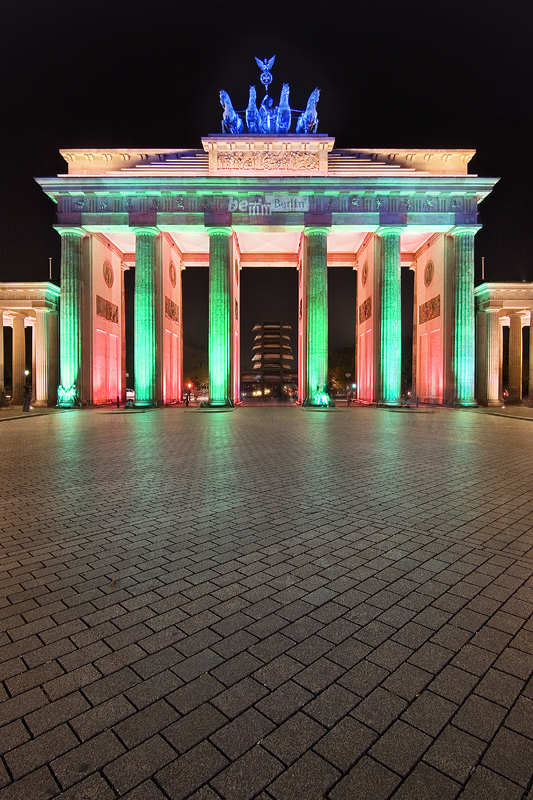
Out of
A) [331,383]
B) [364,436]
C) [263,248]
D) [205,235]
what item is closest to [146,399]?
[205,235]

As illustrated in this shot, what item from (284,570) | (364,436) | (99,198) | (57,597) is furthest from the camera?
(99,198)

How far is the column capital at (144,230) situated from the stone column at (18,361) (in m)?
16.8

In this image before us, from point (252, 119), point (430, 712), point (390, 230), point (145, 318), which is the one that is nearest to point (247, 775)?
point (430, 712)

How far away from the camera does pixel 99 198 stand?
32781 millimetres

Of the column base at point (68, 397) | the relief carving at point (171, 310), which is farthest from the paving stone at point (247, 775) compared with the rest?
the relief carving at point (171, 310)

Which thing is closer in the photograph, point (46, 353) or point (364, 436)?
point (364, 436)

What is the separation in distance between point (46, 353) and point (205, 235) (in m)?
17.5

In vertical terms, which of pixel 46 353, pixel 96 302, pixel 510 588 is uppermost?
pixel 96 302

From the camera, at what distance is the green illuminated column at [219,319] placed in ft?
108

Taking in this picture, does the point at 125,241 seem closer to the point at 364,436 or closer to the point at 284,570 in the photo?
the point at 364,436

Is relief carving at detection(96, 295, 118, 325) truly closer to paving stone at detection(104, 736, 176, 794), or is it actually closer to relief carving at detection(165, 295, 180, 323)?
relief carving at detection(165, 295, 180, 323)

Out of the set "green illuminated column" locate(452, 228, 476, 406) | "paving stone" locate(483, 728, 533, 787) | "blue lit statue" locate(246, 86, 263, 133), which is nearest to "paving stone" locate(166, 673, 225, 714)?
"paving stone" locate(483, 728, 533, 787)

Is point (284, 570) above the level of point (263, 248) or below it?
below

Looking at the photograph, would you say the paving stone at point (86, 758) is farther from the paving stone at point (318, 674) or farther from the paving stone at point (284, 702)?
the paving stone at point (318, 674)
